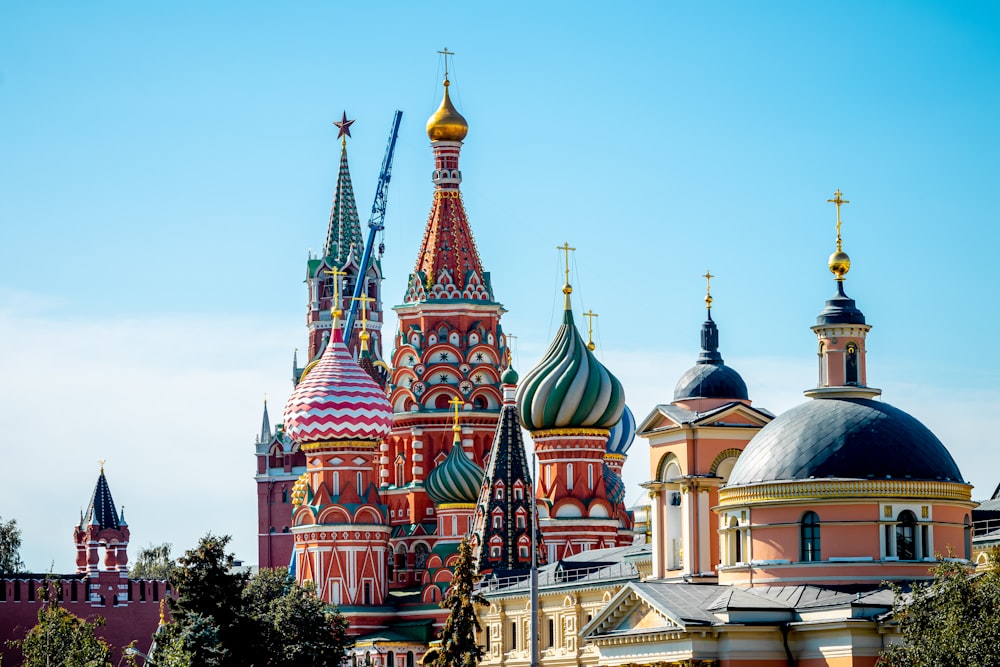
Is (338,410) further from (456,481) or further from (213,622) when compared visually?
(213,622)

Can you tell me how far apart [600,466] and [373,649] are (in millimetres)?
10091

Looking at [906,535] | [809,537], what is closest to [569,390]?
[809,537]

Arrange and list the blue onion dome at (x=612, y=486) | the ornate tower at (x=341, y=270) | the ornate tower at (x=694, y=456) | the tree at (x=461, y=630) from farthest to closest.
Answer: the ornate tower at (x=341, y=270)
the blue onion dome at (x=612, y=486)
the tree at (x=461, y=630)
the ornate tower at (x=694, y=456)

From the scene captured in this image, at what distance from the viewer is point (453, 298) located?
91812 mm

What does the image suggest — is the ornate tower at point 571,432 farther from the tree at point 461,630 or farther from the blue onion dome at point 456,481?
the tree at point 461,630

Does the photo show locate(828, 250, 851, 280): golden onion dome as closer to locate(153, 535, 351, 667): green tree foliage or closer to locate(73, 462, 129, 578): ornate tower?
locate(153, 535, 351, 667): green tree foliage

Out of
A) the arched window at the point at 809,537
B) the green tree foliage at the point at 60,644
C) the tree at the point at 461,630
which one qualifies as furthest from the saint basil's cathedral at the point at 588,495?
the green tree foliage at the point at 60,644

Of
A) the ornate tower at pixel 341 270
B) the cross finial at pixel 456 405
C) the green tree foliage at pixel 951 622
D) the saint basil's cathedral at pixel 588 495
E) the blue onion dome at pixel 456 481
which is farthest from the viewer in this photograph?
the ornate tower at pixel 341 270

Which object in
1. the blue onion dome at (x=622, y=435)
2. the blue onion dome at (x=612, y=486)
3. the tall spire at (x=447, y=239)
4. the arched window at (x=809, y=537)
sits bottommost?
the arched window at (x=809, y=537)

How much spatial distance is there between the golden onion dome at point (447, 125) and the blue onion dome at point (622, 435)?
12101mm

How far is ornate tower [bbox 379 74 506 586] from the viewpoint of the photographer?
3615 inches

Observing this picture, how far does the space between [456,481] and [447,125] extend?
13644 millimetres

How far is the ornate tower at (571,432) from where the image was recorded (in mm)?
87062

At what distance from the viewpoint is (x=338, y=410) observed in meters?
87.6
